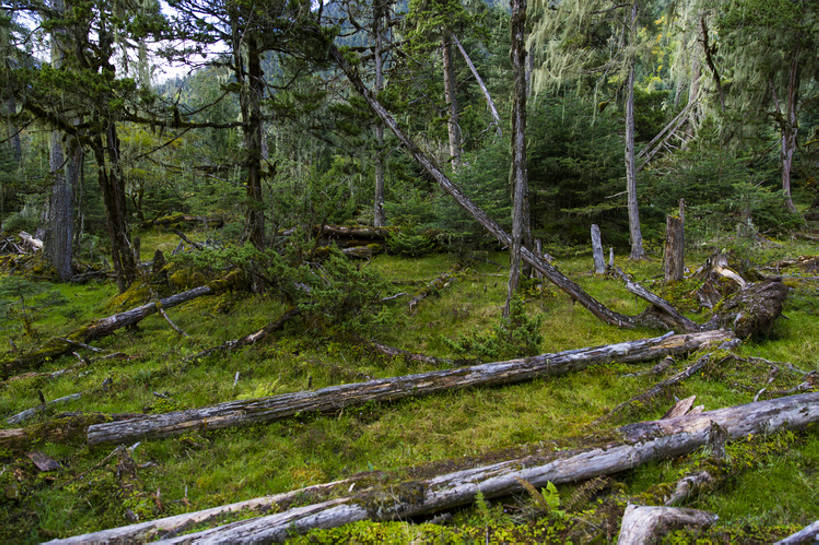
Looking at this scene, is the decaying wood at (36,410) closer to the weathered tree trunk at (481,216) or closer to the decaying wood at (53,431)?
the decaying wood at (53,431)

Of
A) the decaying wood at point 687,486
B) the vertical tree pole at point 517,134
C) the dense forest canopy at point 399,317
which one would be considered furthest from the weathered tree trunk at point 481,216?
the decaying wood at point 687,486

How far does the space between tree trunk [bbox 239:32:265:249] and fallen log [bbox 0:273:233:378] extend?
2.04 m

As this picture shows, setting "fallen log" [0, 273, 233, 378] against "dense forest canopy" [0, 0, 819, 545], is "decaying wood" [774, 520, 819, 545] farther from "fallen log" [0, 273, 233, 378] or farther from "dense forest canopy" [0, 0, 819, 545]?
"fallen log" [0, 273, 233, 378]

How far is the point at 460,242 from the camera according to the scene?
13.5m

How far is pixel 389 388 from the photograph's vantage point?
5.11 m

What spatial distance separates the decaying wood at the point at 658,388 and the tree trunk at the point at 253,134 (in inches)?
290

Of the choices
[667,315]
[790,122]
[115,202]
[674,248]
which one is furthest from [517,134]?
[790,122]

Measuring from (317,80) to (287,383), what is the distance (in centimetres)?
757

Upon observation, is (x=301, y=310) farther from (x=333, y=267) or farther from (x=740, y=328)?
(x=740, y=328)

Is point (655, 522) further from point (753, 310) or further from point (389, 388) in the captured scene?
point (753, 310)

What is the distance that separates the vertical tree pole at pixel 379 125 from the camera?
934 centimetres

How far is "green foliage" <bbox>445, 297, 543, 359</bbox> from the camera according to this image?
5.69 metres

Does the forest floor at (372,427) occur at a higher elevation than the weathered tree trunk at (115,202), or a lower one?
lower

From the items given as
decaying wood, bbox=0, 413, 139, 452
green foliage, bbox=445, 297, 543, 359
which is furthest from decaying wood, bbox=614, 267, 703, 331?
decaying wood, bbox=0, 413, 139, 452
